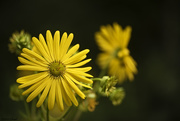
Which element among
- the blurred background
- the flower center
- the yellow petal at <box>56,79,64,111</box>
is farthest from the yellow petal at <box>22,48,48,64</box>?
the blurred background

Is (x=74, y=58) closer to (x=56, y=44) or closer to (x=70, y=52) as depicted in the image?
(x=70, y=52)

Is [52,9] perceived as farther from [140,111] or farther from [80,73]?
[80,73]

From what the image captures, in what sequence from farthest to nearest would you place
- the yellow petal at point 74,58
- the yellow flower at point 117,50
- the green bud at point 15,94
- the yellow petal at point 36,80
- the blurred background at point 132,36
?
the blurred background at point 132,36 < the yellow flower at point 117,50 < the green bud at point 15,94 < the yellow petal at point 74,58 < the yellow petal at point 36,80

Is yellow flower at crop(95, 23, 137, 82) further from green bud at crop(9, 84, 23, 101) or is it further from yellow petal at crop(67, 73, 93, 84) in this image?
green bud at crop(9, 84, 23, 101)

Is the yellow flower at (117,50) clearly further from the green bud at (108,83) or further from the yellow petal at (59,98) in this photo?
the yellow petal at (59,98)

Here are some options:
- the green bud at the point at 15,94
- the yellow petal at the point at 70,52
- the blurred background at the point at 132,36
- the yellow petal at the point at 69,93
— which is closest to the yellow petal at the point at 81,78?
the yellow petal at the point at 69,93

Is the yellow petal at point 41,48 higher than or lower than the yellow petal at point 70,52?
higher

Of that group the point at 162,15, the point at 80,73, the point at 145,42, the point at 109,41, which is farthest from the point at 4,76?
the point at 162,15
